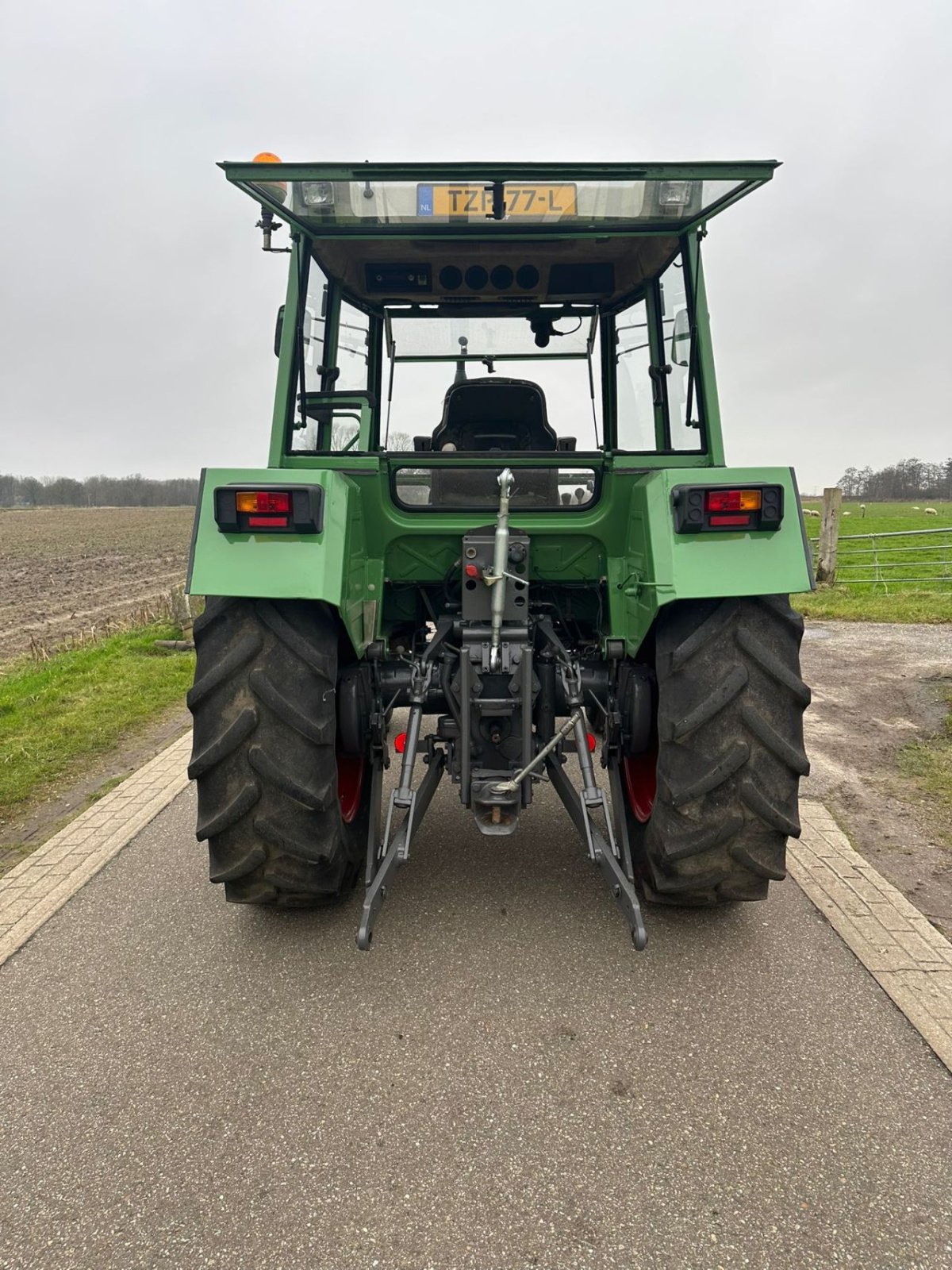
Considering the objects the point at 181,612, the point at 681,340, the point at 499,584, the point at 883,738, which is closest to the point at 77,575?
the point at 181,612

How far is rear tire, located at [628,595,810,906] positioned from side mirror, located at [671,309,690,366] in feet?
4.10

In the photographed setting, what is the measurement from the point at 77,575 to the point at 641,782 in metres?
21.1

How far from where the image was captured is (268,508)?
2.38m

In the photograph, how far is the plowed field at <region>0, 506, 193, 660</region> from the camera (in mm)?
12174

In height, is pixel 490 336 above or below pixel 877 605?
above

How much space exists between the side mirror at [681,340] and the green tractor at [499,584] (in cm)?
2

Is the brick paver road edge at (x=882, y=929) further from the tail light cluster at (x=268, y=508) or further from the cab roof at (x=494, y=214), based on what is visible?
the cab roof at (x=494, y=214)

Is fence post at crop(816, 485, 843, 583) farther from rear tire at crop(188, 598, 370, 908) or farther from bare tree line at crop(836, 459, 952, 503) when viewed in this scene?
bare tree line at crop(836, 459, 952, 503)

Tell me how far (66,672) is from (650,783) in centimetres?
608

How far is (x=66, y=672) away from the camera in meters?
7.04

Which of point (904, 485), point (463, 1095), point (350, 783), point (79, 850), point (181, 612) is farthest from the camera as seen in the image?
point (904, 485)

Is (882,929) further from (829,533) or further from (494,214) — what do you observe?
(829,533)

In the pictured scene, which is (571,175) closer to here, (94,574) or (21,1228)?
(21,1228)

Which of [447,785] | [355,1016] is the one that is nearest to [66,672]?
[447,785]
